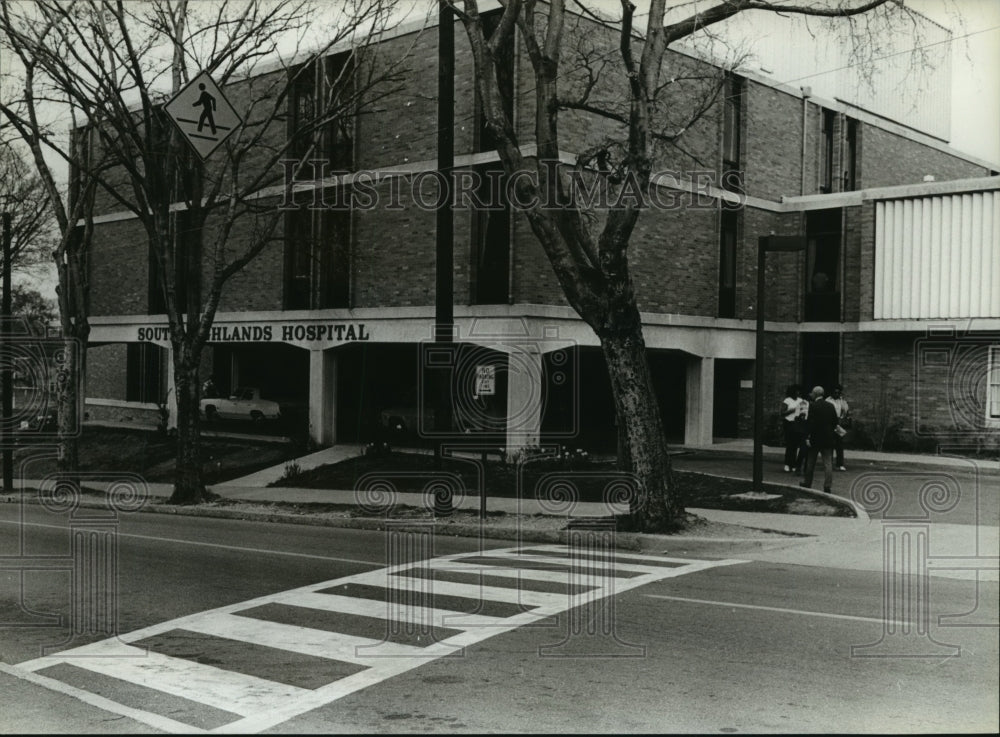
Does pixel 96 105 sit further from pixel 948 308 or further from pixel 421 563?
pixel 948 308

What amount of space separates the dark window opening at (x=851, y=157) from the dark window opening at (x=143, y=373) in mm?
23192

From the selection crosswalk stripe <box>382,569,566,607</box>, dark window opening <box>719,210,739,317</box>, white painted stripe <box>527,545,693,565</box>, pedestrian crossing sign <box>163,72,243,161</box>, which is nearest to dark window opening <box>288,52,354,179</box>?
pedestrian crossing sign <box>163,72,243,161</box>

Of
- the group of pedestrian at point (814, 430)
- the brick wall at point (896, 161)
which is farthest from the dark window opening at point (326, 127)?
the brick wall at point (896, 161)

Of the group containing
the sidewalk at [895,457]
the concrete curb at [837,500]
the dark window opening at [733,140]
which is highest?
the dark window opening at [733,140]

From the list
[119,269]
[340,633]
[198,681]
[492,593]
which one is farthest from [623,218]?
[119,269]

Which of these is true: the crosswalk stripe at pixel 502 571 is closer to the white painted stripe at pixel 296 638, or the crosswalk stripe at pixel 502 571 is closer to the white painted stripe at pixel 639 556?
the white painted stripe at pixel 639 556

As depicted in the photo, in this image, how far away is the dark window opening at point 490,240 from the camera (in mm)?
22750

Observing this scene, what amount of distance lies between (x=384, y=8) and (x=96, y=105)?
568cm

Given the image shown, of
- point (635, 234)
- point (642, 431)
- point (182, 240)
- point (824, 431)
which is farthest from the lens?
point (635, 234)

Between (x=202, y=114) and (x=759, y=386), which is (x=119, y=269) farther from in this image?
(x=759, y=386)

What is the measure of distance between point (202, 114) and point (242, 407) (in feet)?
42.5

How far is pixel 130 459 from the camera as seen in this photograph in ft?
94.4

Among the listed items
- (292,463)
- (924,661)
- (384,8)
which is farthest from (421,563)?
(292,463)

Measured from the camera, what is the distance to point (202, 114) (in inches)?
764
